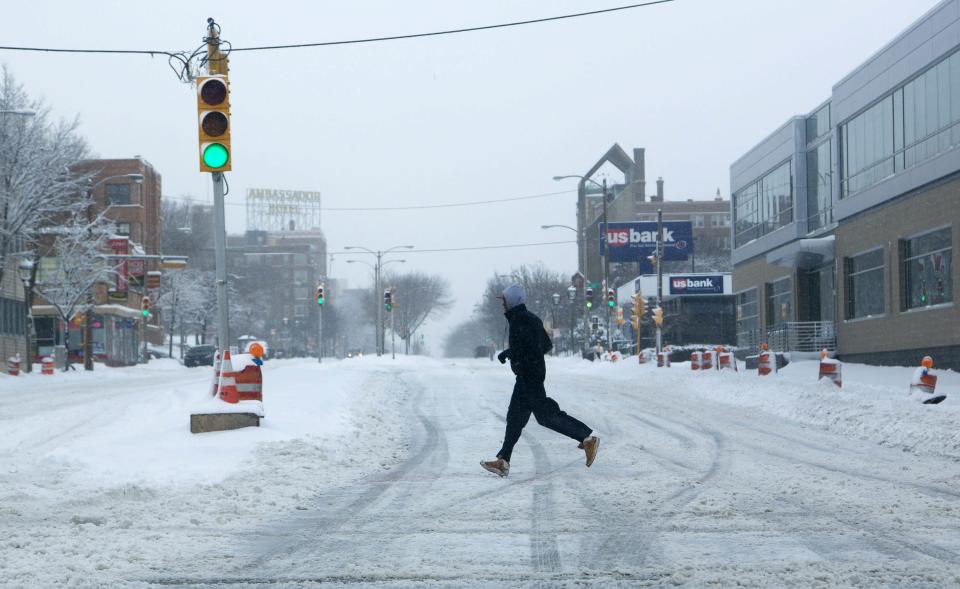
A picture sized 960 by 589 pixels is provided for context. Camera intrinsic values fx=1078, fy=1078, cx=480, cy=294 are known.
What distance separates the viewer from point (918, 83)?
3150 centimetres

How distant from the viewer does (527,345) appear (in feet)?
34.6

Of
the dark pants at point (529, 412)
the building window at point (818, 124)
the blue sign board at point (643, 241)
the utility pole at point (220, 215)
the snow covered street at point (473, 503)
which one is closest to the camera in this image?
the snow covered street at point (473, 503)

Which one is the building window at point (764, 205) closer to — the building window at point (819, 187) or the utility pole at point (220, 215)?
the building window at point (819, 187)

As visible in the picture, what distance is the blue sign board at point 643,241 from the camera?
269ft

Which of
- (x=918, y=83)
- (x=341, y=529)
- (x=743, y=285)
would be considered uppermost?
(x=918, y=83)

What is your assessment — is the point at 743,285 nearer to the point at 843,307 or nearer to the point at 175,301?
the point at 843,307

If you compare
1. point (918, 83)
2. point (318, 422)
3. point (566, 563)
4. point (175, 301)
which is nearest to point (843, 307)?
point (918, 83)

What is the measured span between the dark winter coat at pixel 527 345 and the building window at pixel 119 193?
7449cm

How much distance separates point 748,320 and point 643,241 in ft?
95.1

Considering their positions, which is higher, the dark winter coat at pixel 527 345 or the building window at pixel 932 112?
the building window at pixel 932 112

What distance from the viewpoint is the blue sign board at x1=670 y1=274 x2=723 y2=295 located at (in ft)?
229

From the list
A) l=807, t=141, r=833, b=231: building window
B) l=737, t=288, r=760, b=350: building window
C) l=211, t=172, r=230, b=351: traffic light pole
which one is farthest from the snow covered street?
l=737, t=288, r=760, b=350: building window

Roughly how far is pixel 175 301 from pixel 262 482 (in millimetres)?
83544

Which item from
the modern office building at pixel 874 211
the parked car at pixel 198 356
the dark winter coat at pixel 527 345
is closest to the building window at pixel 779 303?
the modern office building at pixel 874 211
